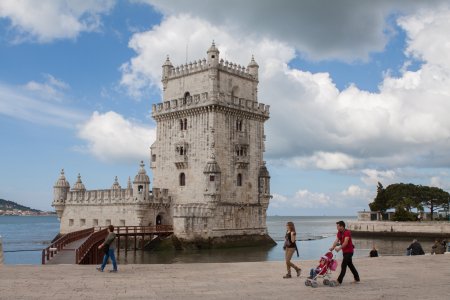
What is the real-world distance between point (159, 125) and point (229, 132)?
8125 mm

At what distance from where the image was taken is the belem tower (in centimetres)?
5112

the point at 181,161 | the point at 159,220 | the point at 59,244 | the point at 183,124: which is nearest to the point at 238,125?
the point at 183,124

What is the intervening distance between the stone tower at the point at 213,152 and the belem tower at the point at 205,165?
0.08 m

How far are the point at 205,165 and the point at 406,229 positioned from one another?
39096 mm

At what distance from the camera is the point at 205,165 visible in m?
51.6

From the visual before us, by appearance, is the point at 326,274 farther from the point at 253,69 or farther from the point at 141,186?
the point at 253,69

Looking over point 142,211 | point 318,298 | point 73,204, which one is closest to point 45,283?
point 318,298

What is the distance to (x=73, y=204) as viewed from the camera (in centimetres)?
6206

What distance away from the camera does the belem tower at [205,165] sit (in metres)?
51.1

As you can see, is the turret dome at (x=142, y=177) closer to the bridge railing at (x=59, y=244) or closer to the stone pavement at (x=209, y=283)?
the bridge railing at (x=59, y=244)

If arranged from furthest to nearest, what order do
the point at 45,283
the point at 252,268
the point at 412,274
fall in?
1. the point at 252,268
2. the point at 412,274
3. the point at 45,283

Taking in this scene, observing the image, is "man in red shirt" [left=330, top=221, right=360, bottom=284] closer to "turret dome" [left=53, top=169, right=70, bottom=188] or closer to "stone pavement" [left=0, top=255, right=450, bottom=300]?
"stone pavement" [left=0, top=255, right=450, bottom=300]

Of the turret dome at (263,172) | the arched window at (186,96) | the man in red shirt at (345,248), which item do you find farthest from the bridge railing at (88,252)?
the turret dome at (263,172)

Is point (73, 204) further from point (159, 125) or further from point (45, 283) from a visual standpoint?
point (45, 283)
